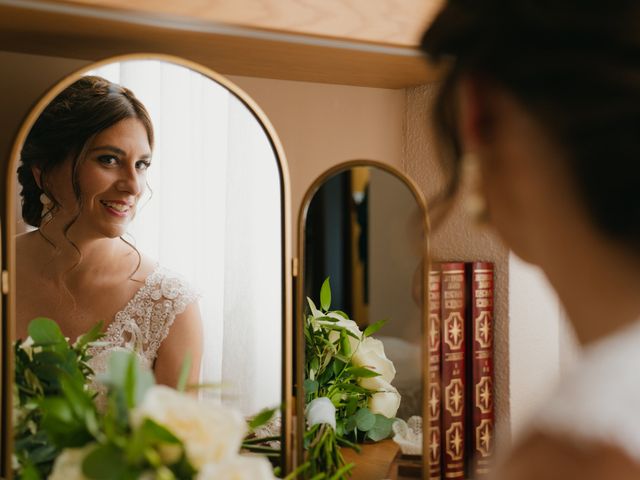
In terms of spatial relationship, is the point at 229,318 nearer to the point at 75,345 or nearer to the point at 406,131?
the point at 75,345

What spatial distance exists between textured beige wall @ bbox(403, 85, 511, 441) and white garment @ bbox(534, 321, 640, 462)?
59cm

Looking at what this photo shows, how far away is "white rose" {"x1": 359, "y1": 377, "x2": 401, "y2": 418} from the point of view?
2.73 feet

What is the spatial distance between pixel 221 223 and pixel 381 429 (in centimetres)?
28

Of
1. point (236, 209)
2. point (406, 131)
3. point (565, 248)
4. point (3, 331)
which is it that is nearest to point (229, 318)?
point (236, 209)

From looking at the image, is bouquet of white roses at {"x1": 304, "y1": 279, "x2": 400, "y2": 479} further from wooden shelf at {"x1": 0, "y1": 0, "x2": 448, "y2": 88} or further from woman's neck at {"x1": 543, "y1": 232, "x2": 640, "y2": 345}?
woman's neck at {"x1": 543, "y1": 232, "x2": 640, "y2": 345}

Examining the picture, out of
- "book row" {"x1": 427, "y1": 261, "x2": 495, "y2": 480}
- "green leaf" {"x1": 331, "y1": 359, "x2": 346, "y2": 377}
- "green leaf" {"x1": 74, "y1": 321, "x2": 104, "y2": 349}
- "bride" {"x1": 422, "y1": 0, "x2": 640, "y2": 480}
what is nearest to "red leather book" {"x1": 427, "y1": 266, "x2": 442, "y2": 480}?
"book row" {"x1": 427, "y1": 261, "x2": 495, "y2": 480}

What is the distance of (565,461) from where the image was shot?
0.31m

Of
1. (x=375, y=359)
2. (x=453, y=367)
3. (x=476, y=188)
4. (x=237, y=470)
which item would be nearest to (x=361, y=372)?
(x=375, y=359)

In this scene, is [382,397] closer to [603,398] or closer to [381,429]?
[381,429]

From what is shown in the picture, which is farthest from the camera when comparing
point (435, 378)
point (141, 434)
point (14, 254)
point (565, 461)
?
point (435, 378)

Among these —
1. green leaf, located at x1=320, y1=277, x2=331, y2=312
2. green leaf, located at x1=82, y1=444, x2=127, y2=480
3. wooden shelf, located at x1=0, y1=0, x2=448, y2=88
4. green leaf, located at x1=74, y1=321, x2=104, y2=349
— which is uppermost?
wooden shelf, located at x1=0, y1=0, x2=448, y2=88

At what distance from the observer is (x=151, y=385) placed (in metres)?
0.53

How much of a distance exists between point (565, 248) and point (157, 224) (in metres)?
0.47

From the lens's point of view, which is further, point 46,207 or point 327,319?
point 327,319
